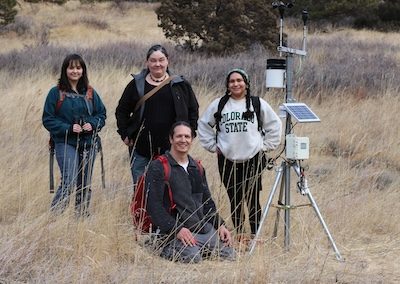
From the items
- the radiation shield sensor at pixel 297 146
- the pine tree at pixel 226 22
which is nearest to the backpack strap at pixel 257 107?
the radiation shield sensor at pixel 297 146

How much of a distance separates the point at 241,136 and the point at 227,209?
92 cm

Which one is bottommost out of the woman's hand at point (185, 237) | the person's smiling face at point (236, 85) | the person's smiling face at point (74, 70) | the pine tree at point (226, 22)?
the woman's hand at point (185, 237)

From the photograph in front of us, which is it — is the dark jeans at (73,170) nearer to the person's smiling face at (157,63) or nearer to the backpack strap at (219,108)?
the person's smiling face at (157,63)

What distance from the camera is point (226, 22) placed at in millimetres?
17250

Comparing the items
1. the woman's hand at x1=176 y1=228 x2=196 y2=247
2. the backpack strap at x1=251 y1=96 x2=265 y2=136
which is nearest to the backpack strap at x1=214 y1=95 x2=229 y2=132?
the backpack strap at x1=251 y1=96 x2=265 y2=136

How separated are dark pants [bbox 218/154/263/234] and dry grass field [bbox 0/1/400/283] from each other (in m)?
0.23

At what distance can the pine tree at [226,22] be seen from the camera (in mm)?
16984

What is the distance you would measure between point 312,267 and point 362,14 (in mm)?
29628

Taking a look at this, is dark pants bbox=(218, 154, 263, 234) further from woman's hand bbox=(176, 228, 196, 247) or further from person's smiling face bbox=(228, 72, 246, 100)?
woman's hand bbox=(176, 228, 196, 247)

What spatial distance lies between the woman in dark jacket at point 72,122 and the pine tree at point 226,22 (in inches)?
469

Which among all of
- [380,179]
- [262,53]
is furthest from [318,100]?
Answer: [262,53]

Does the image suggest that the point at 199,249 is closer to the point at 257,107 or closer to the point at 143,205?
the point at 143,205

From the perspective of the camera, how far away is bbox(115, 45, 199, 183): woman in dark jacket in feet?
16.3

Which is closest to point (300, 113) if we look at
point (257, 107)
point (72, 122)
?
point (257, 107)
